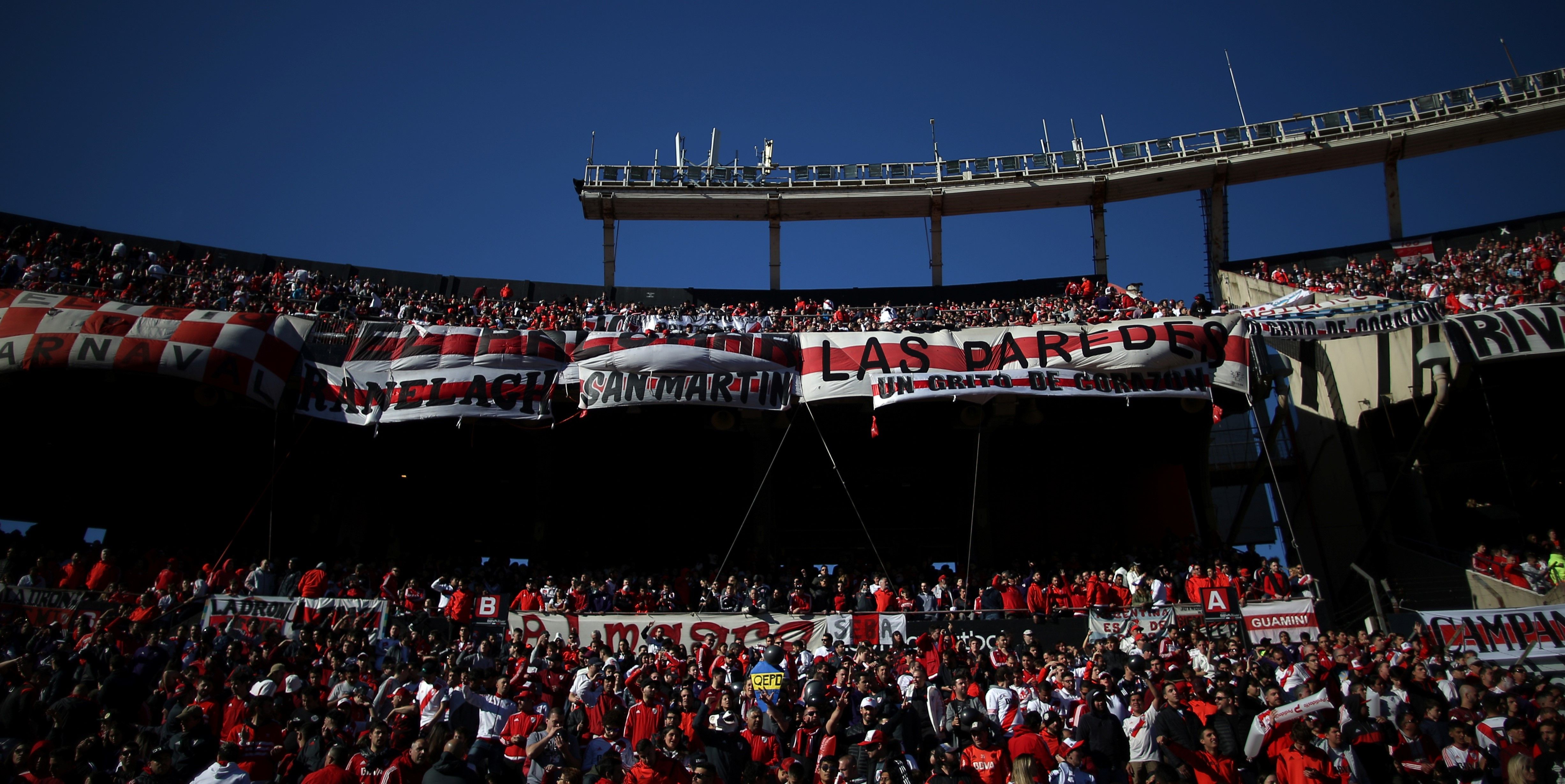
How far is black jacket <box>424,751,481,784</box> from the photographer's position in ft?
24.2

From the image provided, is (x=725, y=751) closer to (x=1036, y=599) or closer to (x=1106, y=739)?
(x=1106, y=739)

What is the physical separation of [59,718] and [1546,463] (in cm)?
3165

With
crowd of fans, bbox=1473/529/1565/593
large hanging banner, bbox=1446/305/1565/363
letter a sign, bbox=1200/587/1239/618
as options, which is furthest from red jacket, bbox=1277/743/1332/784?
large hanging banner, bbox=1446/305/1565/363

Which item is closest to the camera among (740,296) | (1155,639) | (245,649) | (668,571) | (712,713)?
(712,713)

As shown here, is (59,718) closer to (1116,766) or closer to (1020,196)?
(1116,766)

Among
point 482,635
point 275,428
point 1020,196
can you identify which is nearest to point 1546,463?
point 1020,196

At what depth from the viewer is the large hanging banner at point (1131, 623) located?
1605 cm

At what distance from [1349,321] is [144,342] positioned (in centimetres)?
2614

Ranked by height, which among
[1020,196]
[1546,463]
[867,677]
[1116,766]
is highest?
[1020,196]

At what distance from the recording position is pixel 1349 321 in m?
20.8

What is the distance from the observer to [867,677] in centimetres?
1105

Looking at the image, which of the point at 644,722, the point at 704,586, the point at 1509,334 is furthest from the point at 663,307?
the point at 1509,334

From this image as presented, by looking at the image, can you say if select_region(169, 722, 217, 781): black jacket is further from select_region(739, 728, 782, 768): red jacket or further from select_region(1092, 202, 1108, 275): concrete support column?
select_region(1092, 202, 1108, 275): concrete support column

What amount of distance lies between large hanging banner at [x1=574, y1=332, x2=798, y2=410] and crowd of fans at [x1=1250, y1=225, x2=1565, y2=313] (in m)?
13.6
